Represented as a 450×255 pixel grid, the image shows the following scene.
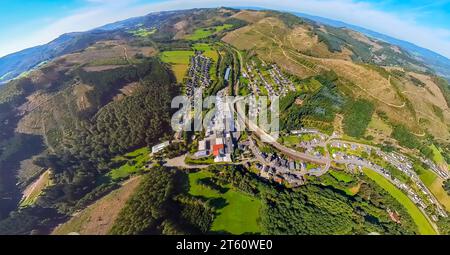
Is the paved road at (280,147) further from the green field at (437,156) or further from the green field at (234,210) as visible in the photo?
the green field at (437,156)

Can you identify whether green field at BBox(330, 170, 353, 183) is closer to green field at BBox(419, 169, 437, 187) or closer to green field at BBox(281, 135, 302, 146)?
green field at BBox(281, 135, 302, 146)

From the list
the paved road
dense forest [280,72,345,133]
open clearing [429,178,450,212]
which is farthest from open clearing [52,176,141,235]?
open clearing [429,178,450,212]

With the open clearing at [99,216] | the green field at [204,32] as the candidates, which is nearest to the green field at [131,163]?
the open clearing at [99,216]

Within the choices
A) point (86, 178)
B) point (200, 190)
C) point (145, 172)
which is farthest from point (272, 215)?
point (86, 178)

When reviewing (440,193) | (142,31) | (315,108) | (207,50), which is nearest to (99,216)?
(315,108)

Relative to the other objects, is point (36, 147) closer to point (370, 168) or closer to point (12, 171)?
point (12, 171)

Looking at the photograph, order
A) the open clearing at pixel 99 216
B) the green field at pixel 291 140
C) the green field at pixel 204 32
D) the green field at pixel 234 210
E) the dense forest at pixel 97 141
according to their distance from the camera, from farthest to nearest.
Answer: the green field at pixel 204 32 → the green field at pixel 291 140 → the dense forest at pixel 97 141 → the green field at pixel 234 210 → the open clearing at pixel 99 216
